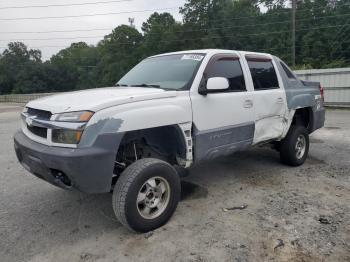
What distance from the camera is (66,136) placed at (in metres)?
3.29

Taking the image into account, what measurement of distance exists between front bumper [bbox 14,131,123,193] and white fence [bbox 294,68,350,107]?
45.8 ft

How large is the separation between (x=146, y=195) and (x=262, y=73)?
2759 millimetres

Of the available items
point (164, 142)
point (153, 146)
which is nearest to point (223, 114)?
point (164, 142)

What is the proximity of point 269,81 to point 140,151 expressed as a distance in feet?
8.04

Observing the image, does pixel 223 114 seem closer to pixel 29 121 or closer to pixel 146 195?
pixel 146 195

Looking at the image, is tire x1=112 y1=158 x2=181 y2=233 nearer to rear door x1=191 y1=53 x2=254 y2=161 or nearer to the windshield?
rear door x1=191 y1=53 x2=254 y2=161

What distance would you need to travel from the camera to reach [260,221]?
12.7 ft

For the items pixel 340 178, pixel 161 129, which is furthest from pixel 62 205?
pixel 340 178

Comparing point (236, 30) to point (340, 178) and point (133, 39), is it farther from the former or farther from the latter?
point (340, 178)

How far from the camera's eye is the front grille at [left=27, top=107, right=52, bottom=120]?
354cm

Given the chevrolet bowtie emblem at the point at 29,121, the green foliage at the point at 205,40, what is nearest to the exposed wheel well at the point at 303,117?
the chevrolet bowtie emblem at the point at 29,121

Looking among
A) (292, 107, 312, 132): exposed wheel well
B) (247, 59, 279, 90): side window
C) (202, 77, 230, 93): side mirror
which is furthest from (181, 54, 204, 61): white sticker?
(292, 107, 312, 132): exposed wheel well

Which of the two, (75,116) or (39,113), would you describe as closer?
(75,116)

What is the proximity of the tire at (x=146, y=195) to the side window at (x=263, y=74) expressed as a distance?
2.11 m
